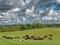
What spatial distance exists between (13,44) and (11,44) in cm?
41

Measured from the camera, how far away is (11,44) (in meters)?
35.1

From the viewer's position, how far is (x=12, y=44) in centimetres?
3509

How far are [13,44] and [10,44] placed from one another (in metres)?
0.61

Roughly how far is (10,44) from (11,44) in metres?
0.20

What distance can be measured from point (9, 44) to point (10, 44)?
0.21m

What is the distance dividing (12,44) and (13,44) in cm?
22

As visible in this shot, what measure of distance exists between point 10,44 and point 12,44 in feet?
1.32

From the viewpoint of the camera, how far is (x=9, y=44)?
115 ft

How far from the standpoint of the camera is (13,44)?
115ft

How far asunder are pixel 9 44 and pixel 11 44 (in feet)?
1.33

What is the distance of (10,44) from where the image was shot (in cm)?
3506
